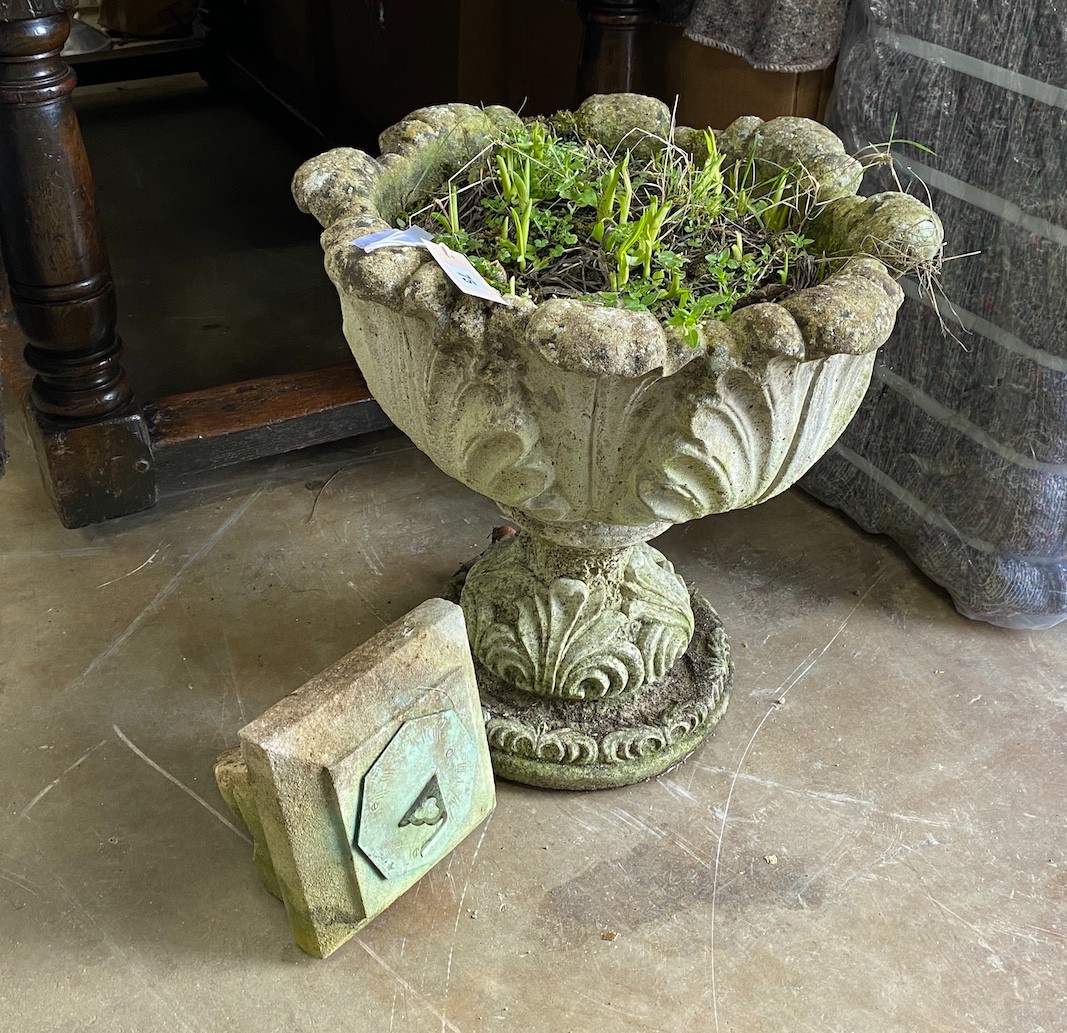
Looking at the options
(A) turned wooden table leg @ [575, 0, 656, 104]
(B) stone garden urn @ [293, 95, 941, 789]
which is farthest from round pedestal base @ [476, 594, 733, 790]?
(A) turned wooden table leg @ [575, 0, 656, 104]

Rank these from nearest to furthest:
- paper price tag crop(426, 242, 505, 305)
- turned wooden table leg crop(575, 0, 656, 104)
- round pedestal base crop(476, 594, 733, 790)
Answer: paper price tag crop(426, 242, 505, 305) → round pedestal base crop(476, 594, 733, 790) → turned wooden table leg crop(575, 0, 656, 104)

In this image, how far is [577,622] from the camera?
5.11 ft

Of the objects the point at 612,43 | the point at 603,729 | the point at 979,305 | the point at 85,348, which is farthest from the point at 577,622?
the point at 612,43

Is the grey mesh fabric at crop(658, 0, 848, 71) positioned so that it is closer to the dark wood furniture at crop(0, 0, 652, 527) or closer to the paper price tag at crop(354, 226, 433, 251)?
the dark wood furniture at crop(0, 0, 652, 527)

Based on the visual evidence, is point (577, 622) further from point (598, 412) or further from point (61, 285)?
point (61, 285)

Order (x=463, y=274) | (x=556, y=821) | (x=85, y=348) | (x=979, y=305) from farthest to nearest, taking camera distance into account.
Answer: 1. (x=85, y=348)
2. (x=979, y=305)
3. (x=556, y=821)
4. (x=463, y=274)

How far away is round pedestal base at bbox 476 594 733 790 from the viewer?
5.01 feet

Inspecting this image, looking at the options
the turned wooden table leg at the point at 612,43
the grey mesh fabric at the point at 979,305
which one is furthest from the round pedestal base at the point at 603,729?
the turned wooden table leg at the point at 612,43

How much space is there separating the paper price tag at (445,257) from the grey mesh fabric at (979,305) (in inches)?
33.3

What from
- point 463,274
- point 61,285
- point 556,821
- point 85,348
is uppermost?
point 463,274

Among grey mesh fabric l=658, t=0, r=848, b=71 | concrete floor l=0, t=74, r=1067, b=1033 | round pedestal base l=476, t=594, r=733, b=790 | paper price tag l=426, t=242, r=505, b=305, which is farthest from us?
grey mesh fabric l=658, t=0, r=848, b=71

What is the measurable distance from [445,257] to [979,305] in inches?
37.0

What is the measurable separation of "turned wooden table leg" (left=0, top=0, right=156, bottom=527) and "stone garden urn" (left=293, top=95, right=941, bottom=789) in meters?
0.51

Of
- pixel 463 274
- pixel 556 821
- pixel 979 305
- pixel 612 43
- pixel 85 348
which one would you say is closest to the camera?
pixel 463 274
